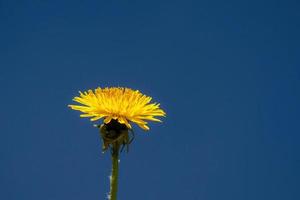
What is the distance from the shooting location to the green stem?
12.3 ft

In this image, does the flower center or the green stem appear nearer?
the green stem

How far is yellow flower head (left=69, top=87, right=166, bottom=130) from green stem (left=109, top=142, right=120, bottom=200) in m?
0.26

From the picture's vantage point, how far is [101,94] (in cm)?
437

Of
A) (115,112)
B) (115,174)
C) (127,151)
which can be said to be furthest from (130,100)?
(115,174)

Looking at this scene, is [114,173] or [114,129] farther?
[114,129]

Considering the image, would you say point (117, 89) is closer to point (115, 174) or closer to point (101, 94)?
point (101, 94)

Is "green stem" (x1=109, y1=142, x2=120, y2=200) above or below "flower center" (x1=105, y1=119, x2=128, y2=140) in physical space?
below

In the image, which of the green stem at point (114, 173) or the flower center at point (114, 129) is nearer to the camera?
the green stem at point (114, 173)

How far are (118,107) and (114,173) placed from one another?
0.64 m

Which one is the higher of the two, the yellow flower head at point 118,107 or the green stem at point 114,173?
the yellow flower head at point 118,107

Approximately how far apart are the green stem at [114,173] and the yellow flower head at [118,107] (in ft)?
0.86

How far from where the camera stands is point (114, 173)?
3.97 m

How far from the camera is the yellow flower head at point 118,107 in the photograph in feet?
13.7

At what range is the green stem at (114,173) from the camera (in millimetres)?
3758
